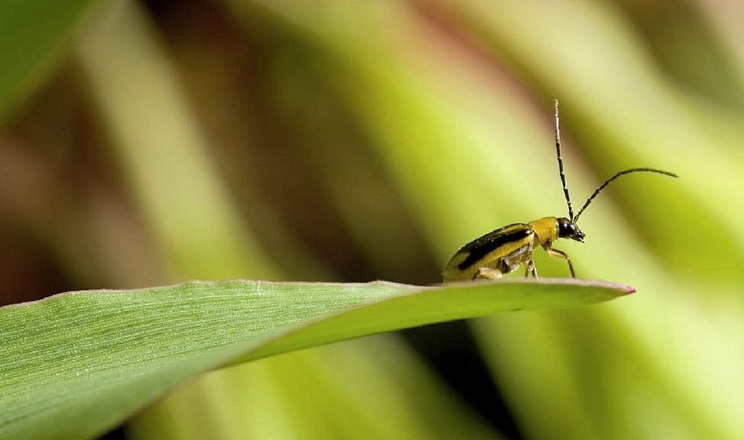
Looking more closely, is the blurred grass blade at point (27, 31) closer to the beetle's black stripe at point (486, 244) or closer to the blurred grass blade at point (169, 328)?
the blurred grass blade at point (169, 328)

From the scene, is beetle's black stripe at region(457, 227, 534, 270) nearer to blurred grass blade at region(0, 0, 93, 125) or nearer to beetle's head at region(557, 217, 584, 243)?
beetle's head at region(557, 217, 584, 243)

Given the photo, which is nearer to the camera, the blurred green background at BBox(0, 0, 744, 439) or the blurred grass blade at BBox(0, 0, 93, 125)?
the blurred grass blade at BBox(0, 0, 93, 125)

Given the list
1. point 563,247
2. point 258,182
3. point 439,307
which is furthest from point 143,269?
point 439,307

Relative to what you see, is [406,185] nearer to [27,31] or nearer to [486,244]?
[486,244]

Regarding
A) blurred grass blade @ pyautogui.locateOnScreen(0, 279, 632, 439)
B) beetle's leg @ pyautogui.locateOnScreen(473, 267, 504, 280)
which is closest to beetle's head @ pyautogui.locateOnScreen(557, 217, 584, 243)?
beetle's leg @ pyautogui.locateOnScreen(473, 267, 504, 280)

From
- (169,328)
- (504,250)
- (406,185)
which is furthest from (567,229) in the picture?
(169,328)

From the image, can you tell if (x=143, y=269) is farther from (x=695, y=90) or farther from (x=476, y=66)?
(x=695, y=90)
